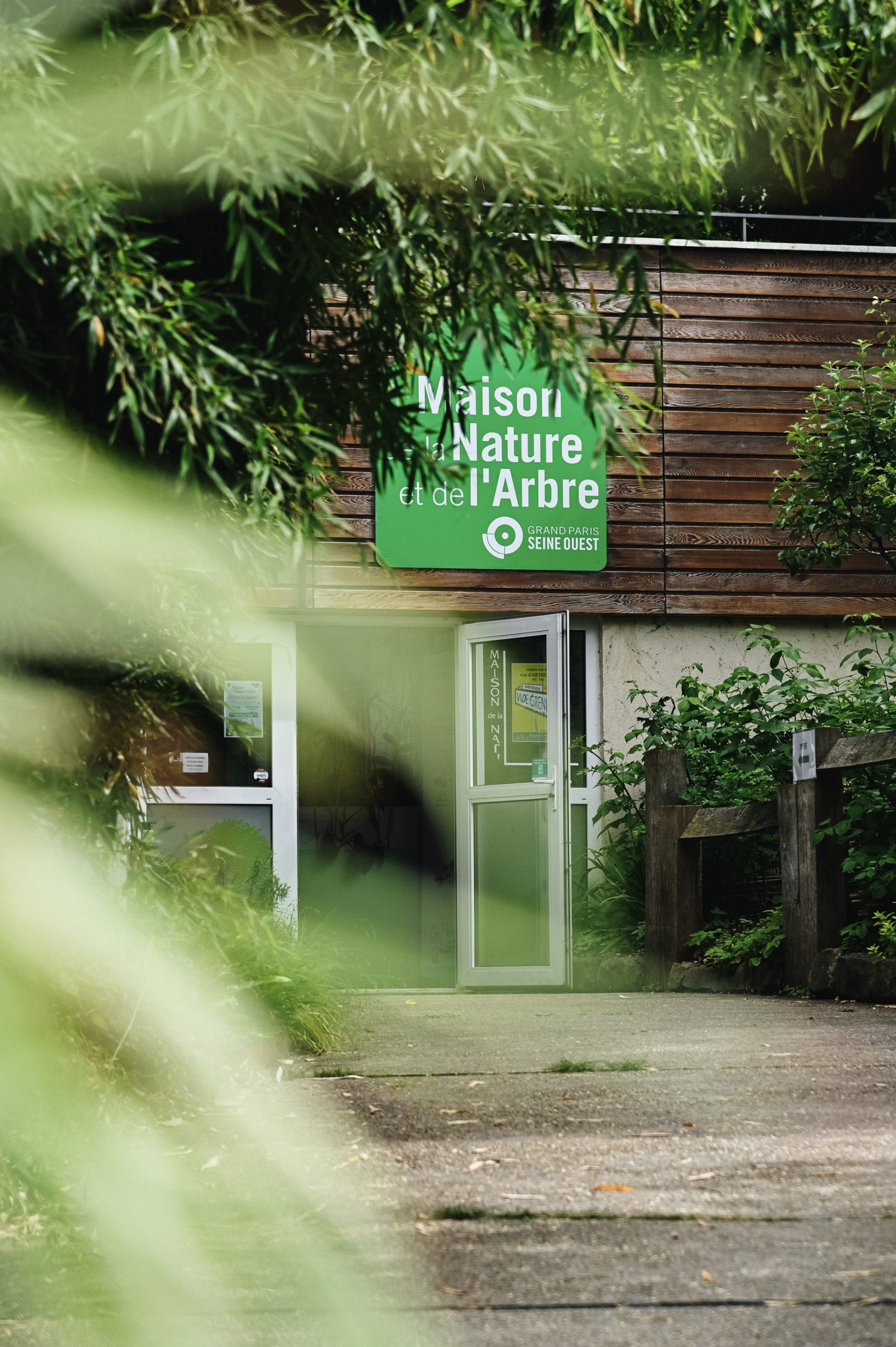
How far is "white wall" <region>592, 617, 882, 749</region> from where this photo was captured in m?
9.29

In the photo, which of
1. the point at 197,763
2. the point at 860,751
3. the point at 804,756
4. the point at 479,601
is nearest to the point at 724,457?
the point at 479,601

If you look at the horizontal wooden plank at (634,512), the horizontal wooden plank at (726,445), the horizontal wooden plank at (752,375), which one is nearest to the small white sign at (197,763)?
the horizontal wooden plank at (634,512)

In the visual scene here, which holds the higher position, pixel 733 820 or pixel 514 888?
pixel 733 820

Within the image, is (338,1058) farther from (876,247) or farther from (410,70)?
(876,247)

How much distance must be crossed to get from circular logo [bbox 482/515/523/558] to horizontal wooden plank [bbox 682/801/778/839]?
7.20 feet

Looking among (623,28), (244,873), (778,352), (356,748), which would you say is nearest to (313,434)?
(623,28)

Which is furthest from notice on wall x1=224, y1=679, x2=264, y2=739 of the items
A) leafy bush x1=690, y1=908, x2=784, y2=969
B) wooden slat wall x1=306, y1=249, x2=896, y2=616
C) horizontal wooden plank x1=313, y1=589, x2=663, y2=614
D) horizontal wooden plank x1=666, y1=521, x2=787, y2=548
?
leafy bush x1=690, y1=908, x2=784, y2=969

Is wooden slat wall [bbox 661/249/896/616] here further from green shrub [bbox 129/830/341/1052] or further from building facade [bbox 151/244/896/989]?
green shrub [bbox 129/830/341/1052]

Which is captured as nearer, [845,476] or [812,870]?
[812,870]

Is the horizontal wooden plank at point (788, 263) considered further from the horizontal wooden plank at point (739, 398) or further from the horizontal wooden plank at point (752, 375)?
the horizontal wooden plank at point (739, 398)

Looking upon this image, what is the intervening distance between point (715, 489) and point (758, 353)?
89cm

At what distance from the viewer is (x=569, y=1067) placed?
4523 millimetres

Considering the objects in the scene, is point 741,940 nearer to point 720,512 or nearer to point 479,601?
point 479,601

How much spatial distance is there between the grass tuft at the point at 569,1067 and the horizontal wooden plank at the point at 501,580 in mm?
4544
